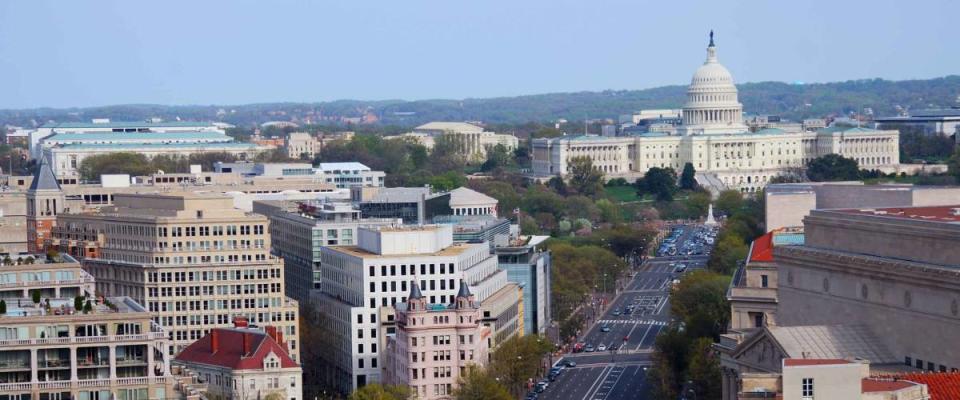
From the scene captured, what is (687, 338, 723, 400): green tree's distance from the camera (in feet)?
305

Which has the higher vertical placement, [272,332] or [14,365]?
[14,365]

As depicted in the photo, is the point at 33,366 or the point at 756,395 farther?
the point at 33,366

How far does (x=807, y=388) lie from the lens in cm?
5559

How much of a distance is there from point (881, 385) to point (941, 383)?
12.1 ft

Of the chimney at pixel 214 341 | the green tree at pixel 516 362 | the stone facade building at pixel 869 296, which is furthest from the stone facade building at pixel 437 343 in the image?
the stone facade building at pixel 869 296

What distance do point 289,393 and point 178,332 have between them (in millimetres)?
17816

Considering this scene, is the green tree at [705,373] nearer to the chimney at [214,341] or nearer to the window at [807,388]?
the chimney at [214,341]

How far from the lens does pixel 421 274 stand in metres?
108

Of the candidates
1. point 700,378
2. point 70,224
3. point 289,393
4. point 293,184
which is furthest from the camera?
point 293,184

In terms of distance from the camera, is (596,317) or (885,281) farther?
(596,317)

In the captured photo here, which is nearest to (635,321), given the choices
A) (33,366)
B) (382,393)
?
(382,393)

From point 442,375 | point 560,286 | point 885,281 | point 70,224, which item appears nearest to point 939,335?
point 885,281

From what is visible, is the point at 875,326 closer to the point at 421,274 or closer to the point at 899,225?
the point at 899,225

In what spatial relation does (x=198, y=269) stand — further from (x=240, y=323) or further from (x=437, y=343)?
(x=437, y=343)
